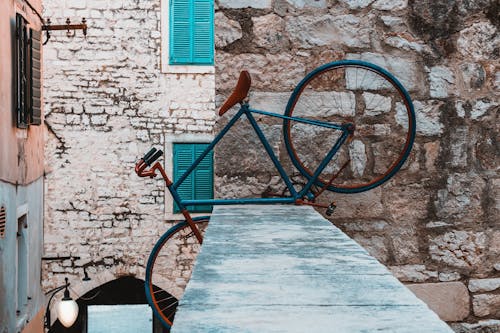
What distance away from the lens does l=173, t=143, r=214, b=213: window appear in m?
9.45

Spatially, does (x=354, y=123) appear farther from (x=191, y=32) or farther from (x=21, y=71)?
(x=191, y=32)

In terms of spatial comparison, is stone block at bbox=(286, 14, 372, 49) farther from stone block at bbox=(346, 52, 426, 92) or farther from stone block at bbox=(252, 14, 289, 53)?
stone block at bbox=(346, 52, 426, 92)

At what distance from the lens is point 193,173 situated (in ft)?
31.3

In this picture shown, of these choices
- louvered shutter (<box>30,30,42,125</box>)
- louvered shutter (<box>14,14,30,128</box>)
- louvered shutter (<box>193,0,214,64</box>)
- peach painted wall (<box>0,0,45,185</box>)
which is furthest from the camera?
louvered shutter (<box>193,0,214,64</box>)

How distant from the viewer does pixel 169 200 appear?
367 inches

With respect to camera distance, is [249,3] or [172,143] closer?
[249,3]

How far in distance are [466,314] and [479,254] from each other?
288 millimetres

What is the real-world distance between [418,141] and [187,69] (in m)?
6.58

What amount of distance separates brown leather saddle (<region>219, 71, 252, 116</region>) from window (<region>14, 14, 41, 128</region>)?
16.2 feet

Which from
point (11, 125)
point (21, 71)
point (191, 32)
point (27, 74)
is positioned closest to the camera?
point (11, 125)

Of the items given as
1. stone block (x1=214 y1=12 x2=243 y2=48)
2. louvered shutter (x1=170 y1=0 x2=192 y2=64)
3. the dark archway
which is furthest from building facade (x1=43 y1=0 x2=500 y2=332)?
the dark archway

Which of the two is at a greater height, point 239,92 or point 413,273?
point 239,92

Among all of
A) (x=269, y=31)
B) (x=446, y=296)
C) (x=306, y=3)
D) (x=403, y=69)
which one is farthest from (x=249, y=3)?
(x=446, y=296)

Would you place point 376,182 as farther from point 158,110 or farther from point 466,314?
point 158,110
